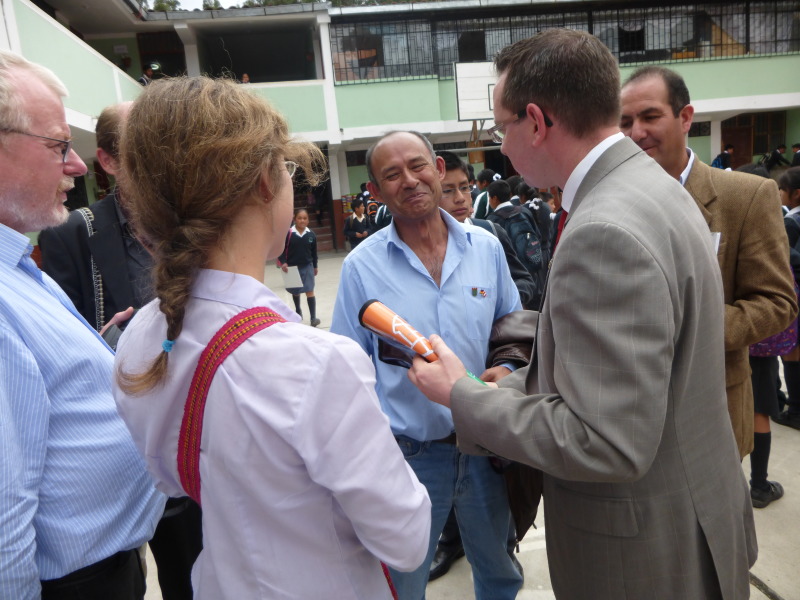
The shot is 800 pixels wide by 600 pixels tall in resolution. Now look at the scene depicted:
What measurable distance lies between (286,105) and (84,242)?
14.3m

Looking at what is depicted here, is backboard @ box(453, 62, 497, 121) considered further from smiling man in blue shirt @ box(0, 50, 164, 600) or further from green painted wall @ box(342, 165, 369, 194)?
smiling man in blue shirt @ box(0, 50, 164, 600)

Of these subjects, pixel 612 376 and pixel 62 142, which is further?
pixel 62 142

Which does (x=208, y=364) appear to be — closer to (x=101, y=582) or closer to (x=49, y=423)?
(x=49, y=423)

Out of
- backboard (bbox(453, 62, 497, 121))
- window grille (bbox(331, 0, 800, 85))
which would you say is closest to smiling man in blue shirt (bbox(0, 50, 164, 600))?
backboard (bbox(453, 62, 497, 121))

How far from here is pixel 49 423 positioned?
121cm

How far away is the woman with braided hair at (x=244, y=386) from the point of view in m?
0.92

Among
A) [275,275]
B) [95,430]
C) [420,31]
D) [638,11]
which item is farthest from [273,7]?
[95,430]

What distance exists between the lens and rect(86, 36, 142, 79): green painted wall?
1555cm

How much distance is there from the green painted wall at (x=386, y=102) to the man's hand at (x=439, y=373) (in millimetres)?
15372

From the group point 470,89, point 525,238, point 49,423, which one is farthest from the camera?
point 470,89

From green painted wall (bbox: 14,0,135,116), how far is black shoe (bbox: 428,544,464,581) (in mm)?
8046

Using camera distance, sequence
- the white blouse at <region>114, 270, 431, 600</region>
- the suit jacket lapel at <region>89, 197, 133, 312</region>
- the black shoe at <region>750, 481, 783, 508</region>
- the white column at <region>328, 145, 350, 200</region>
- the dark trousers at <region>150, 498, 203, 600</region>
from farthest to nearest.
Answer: the white column at <region>328, 145, 350, 200</region> < the black shoe at <region>750, 481, 783, 508</region> < the suit jacket lapel at <region>89, 197, 133, 312</region> < the dark trousers at <region>150, 498, 203, 600</region> < the white blouse at <region>114, 270, 431, 600</region>

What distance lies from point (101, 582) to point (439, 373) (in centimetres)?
97

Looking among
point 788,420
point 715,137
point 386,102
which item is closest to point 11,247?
point 788,420
